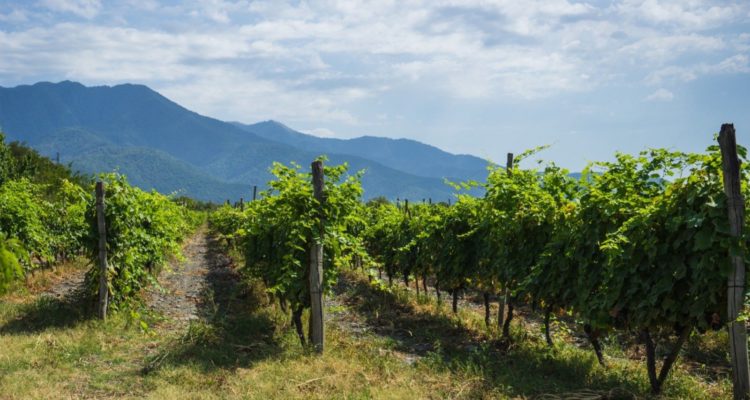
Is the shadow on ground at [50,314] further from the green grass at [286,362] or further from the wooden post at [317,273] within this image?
the wooden post at [317,273]

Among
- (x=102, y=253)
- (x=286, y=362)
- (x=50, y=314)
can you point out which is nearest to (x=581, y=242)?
(x=286, y=362)

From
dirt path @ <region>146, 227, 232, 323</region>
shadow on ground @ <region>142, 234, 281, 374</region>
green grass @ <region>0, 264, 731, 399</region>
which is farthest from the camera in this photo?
dirt path @ <region>146, 227, 232, 323</region>

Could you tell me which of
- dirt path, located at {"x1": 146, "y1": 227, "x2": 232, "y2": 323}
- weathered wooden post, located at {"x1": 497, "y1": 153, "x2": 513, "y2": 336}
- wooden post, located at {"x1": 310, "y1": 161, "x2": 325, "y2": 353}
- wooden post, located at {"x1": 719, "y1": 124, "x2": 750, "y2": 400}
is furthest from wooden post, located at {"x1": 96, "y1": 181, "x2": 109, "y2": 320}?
wooden post, located at {"x1": 719, "y1": 124, "x2": 750, "y2": 400}

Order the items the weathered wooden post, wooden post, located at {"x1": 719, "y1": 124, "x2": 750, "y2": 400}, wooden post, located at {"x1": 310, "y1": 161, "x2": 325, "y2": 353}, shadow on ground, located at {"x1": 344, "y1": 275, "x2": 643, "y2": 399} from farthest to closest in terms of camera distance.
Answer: the weathered wooden post, wooden post, located at {"x1": 310, "y1": 161, "x2": 325, "y2": 353}, shadow on ground, located at {"x1": 344, "y1": 275, "x2": 643, "y2": 399}, wooden post, located at {"x1": 719, "y1": 124, "x2": 750, "y2": 400}

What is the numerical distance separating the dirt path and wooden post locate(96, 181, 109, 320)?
3.72ft

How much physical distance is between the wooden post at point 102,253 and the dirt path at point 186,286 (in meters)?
1.13

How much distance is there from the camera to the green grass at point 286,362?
6.46 meters

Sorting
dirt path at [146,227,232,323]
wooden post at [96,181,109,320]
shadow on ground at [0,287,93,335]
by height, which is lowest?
dirt path at [146,227,232,323]

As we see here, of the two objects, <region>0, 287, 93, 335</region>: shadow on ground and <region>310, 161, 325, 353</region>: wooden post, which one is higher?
<region>310, 161, 325, 353</region>: wooden post

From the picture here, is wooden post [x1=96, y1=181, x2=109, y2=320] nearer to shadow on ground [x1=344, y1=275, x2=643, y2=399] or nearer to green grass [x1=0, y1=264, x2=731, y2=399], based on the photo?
green grass [x1=0, y1=264, x2=731, y2=399]

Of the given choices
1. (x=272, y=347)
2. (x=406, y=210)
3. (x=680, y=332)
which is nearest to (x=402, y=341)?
(x=272, y=347)

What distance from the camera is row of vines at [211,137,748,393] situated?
5699 millimetres

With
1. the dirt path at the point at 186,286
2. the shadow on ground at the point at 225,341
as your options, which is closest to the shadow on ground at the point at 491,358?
the shadow on ground at the point at 225,341

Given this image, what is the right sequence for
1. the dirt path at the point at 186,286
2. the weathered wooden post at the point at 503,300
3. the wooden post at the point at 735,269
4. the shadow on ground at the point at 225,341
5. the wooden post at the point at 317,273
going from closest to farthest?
the wooden post at the point at 735,269, the shadow on ground at the point at 225,341, the wooden post at the point at 317,273, the weathered wooden post at the point at 503,300, the dirt path at the point at 186,286
